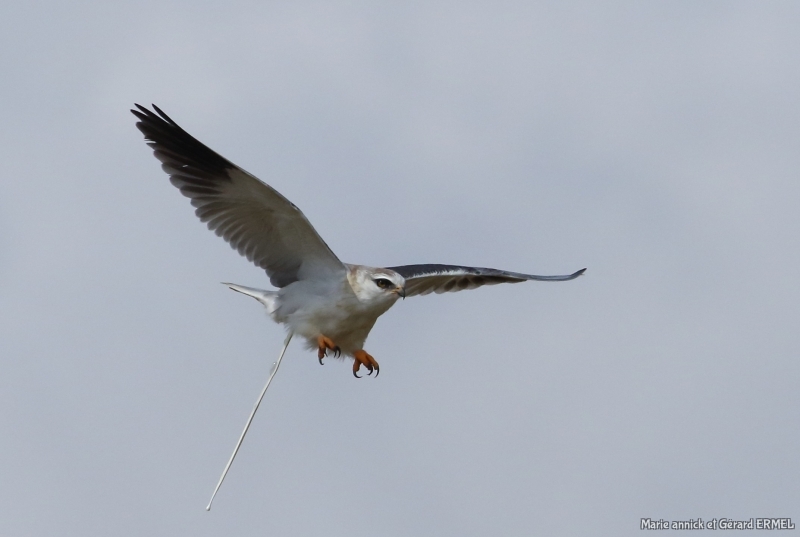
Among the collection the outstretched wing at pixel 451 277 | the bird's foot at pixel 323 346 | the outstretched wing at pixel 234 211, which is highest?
the outstretched wing at pixel 451 277

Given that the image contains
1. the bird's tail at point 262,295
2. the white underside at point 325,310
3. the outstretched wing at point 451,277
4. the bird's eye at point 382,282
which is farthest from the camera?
the outstretched wing at point 451,277

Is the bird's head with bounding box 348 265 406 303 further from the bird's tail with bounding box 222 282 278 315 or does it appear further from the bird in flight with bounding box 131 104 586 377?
the bird's tail with bounding box 222 282 278 315

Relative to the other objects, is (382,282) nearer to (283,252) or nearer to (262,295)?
(283,252)

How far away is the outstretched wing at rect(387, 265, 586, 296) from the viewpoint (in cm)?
1035

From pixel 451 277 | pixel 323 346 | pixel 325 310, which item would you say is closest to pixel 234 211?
pixel 325 310

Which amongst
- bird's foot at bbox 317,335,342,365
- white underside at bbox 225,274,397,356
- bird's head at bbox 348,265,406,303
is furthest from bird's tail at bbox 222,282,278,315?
bird's head at bbox 348,265,406,303

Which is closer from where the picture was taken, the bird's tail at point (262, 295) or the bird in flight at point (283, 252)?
the bird in flight at point (283, 252)

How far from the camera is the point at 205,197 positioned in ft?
31.7

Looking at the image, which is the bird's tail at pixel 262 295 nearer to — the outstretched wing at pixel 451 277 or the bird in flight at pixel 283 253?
the bird in flight at pixel 283 253

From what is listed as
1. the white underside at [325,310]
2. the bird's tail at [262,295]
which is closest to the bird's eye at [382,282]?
the white underside at [325,310]

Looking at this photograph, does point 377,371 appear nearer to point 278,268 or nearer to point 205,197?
point 278,268

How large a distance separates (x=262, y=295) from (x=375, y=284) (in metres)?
1.20

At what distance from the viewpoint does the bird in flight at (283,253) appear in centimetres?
936

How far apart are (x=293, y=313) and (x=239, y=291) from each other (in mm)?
722
